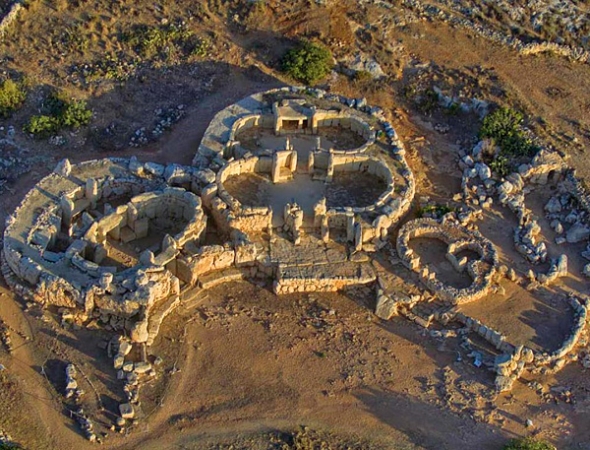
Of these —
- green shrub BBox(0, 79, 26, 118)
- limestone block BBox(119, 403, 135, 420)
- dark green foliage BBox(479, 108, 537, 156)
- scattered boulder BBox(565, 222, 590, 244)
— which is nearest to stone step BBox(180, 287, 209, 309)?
limestone block BBox(119, 403, 135, 420)

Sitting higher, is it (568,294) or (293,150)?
(293,150)

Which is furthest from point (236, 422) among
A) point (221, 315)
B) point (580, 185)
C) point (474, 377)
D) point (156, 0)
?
point (156, 0)

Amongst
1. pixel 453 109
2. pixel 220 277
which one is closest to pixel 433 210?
pixel 453 109

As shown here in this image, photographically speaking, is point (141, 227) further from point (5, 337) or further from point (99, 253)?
point (5, 337)

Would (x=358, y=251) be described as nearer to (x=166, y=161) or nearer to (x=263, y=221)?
(x=263, y=221)

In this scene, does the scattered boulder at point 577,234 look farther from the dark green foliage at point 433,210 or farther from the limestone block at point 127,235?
the limestone block at point 127,235

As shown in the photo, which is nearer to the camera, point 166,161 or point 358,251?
point 358,251

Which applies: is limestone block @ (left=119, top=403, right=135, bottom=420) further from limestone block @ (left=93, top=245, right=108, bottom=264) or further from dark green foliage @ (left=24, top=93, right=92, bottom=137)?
dark green foliage @ (left=24, top=93, right=92, bottom=137)
